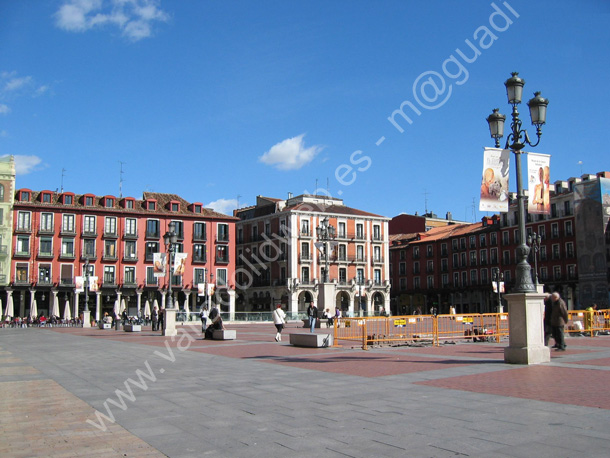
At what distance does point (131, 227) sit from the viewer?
2457 inches

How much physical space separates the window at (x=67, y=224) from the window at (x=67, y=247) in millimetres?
914

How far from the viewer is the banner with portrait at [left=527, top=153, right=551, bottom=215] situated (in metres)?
13.5

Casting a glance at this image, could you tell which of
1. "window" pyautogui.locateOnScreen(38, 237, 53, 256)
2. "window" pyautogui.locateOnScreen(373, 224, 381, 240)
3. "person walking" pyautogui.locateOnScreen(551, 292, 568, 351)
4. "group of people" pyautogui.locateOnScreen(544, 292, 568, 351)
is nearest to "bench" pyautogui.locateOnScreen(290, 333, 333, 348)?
"group of people" pyautogui.locateOnScreen(544, 292, 568, 351)

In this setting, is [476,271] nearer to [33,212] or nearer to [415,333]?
[33,212]

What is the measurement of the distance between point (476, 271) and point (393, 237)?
61.1 ft

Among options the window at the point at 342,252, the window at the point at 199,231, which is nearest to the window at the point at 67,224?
the window at the point at 199,231

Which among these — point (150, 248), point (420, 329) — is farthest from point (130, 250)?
point (420, 329)

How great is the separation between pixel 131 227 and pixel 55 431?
57.7 m

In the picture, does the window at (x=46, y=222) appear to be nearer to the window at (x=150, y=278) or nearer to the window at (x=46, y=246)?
the window at (x=46, y=246)

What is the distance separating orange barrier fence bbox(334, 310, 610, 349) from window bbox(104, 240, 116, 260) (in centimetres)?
4591

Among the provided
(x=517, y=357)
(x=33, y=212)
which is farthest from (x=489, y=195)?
(x=33, y=212)

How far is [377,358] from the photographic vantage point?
1515 cm

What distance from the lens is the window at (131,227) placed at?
204ft

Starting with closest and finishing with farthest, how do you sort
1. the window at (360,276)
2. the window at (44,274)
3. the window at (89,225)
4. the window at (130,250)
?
1. the window at (44,274)
2. the window at (89,225)
3. the window at (130,250)
4. the window at (360,276)
